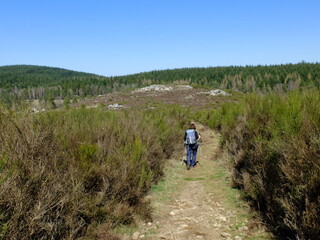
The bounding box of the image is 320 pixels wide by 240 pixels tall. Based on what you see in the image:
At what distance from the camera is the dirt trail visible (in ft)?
14.0

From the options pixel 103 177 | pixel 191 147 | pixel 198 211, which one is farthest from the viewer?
pixel 191 147

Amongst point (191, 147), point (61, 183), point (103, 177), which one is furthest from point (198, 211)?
point (191, 147)

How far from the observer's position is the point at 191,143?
8.98m

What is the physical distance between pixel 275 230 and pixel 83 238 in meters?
2.88

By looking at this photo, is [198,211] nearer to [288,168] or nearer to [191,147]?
[288,168]

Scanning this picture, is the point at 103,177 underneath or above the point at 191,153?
above

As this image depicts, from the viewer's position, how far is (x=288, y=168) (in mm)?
3662

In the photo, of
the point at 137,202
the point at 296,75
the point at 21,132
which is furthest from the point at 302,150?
the point at 296,75

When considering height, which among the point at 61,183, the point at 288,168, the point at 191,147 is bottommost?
the point at 191,147

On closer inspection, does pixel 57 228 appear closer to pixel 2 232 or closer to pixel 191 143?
pixel 2 232

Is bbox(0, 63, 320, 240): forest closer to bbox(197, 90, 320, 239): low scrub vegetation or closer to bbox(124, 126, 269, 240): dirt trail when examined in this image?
bbox(197, 90, 320, 239): low scrub vegetation

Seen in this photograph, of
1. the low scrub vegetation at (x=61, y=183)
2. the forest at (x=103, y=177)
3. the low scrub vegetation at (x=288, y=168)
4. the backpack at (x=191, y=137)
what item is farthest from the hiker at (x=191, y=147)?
the low scrub vegetation at (x=61, y=183)

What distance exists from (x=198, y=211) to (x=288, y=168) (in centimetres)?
224

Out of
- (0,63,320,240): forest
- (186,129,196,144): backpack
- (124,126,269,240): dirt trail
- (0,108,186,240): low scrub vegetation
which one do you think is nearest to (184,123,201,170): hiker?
(186,129,196,144): backpack
